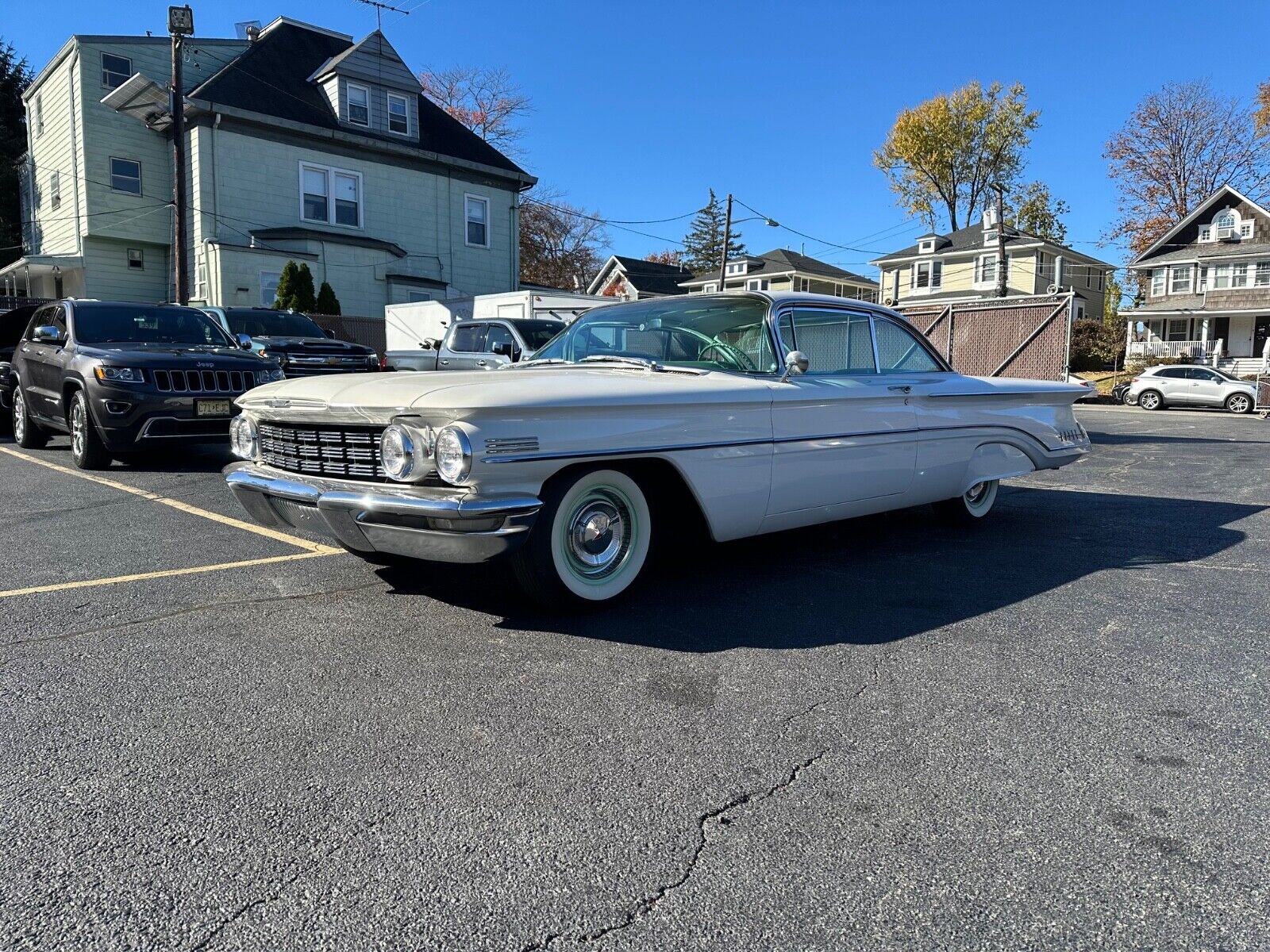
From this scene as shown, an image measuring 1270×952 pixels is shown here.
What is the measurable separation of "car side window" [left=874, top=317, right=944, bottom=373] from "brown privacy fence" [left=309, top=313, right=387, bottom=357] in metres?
17.4

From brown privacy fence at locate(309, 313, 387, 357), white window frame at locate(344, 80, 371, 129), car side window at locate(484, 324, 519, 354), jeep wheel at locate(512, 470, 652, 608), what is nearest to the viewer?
jeep wheel at locate(512, 470, 652, 608)

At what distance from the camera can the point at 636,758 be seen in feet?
9.12

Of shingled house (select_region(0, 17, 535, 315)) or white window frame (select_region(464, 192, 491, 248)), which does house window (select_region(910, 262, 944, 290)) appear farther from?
white window frame (select_region(464, 192, 491, 248))

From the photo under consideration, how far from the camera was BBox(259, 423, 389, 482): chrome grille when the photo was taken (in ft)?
12.9

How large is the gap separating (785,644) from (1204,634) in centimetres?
191

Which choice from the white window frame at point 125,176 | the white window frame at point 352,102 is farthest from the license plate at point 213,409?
the white window frame at point 125,176

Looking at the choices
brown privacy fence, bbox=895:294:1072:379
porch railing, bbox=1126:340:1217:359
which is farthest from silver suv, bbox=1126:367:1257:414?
brown privacy fence, bbox=895:294:1072:379

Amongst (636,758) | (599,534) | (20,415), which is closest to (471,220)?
(20,415)

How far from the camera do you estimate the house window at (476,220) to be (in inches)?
1104

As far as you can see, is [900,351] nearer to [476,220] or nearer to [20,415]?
[20,415]

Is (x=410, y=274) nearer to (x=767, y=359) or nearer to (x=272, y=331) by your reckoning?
(x=272, y=331)

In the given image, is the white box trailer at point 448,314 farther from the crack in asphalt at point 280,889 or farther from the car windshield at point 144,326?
the crack in asphalt at point 280,889

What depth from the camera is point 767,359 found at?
16.1 feet

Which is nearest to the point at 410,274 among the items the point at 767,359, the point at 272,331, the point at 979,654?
the point at 272,331
